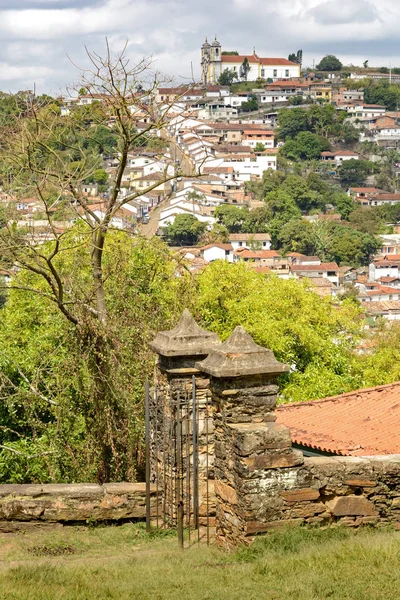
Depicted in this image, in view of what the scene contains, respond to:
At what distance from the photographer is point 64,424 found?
9797mm

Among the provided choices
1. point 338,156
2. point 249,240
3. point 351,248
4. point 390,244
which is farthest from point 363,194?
point 249,240

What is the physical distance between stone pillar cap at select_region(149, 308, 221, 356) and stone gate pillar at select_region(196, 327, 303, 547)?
3.07 feet

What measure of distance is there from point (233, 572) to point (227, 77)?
176091 mm

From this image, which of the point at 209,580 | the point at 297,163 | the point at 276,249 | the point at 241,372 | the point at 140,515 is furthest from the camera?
the point at 297,163

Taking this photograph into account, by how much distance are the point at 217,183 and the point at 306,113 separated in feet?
136

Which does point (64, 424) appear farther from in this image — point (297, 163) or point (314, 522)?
point (297, 163)

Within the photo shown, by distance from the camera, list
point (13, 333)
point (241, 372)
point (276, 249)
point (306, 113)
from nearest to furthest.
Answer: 1. point (241, 372)
2. point (13, 333)
3. point (276, 249)
4. point (306, 113)

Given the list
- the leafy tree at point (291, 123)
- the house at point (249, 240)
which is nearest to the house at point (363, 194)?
the leafy tree at point (291, 123)

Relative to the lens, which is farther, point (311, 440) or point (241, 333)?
point (311, 440)


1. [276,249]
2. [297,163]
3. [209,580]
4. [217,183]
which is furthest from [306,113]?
[209,580]

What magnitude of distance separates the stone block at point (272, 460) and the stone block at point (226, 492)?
0.29m

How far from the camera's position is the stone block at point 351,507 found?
590 centimetres

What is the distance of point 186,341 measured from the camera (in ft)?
23.1

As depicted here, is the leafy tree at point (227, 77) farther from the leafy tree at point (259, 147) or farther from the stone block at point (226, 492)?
the stone block at point (226, 492)
